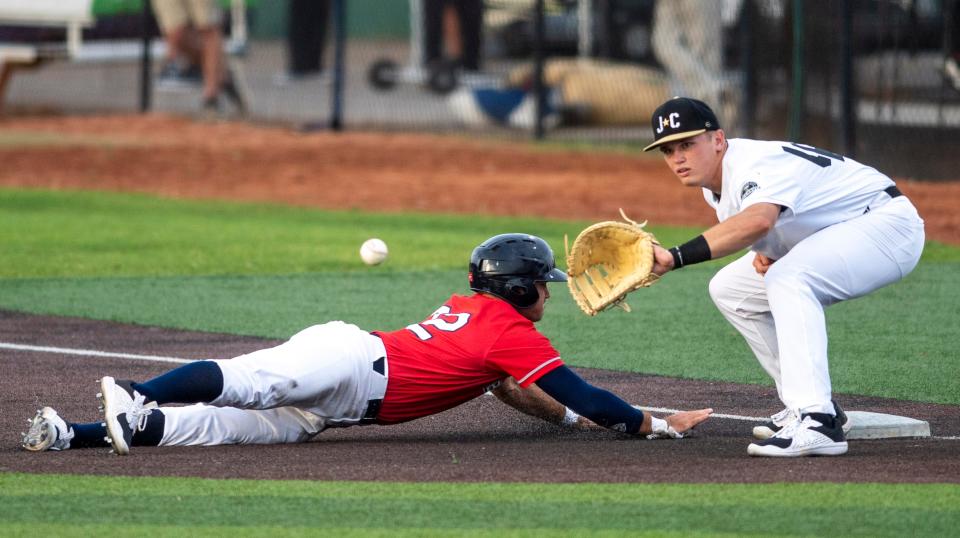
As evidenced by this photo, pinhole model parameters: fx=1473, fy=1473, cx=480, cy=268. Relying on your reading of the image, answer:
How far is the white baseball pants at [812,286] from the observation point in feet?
18.3

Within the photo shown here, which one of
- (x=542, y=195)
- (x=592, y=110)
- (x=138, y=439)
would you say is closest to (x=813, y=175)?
(x=138, y=439)

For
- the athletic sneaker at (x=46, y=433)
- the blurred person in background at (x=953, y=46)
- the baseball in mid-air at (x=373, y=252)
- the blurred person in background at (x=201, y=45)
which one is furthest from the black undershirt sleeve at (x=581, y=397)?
the blurred person in background at (x=201, y=45)

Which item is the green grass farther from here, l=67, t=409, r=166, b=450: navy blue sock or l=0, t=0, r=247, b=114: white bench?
l=0, t=0, r=247, b=114: white bench

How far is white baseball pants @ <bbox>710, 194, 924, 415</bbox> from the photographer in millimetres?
5590

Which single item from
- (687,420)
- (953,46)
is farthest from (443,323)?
(953,46)

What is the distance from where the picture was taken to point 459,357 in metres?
5.74

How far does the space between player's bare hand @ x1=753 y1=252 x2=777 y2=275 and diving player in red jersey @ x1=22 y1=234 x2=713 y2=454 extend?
66cm

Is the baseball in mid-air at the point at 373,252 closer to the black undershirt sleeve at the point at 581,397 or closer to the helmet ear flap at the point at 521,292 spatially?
the helmet ear flap at the point at 521,292

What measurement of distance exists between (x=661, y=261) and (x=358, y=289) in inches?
196

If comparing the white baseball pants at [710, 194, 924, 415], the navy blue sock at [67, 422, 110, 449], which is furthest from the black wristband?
the navy blue sock at [67, 422, 110, 449]

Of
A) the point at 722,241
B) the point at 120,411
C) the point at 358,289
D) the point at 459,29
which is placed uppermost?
the point at 722,241

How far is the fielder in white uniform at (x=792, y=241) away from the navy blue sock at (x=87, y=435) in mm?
2204

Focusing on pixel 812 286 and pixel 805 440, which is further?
pixel 812 286

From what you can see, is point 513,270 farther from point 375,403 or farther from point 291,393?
point 291,393
